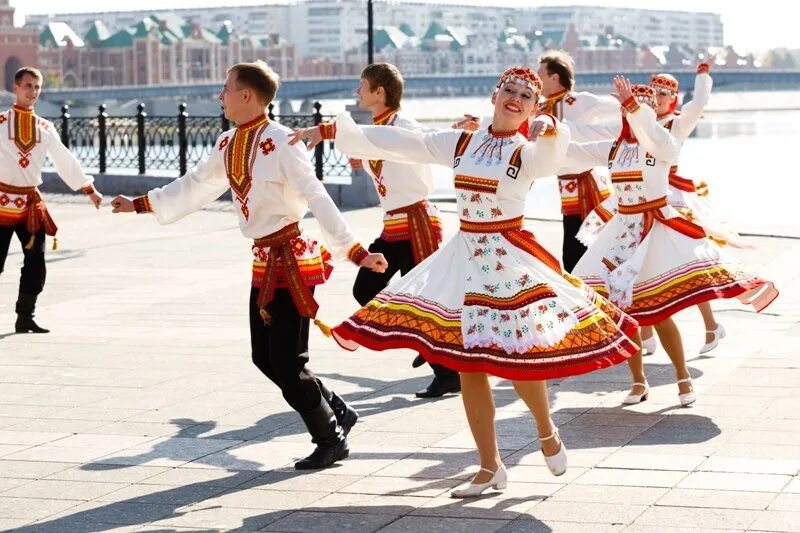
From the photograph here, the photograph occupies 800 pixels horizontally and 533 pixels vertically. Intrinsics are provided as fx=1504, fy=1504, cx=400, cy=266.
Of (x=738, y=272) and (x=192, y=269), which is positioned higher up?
(x=738, y=272)

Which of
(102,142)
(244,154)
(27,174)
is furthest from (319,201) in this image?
(102,142)

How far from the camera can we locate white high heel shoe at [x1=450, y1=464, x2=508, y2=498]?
19.4 feet

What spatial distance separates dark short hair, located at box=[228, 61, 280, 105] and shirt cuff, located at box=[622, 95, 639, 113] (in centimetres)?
202

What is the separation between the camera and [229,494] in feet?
19.7

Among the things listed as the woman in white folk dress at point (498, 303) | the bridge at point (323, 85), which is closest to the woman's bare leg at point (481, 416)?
the woman in white folk dress at point (498, 303)

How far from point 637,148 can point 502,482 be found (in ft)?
8.88

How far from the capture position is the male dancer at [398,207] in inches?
316

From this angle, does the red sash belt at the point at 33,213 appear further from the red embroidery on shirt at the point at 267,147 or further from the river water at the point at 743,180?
the red embroidery on shirt at the point at 267,147

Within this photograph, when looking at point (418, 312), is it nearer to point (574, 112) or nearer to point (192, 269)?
point (574, 112)

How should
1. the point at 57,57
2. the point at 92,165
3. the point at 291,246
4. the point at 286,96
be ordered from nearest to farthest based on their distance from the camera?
the point at 291,246
the point at 92,165
the point at 286,96
the point at 57,57

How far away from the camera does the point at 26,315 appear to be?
1047cm

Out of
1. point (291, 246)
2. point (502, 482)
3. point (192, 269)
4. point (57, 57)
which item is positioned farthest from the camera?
point (57, 57)

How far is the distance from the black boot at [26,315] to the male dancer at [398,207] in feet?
10.2

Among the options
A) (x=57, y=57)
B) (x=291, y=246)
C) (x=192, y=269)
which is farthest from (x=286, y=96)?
(x=291, y=246)
